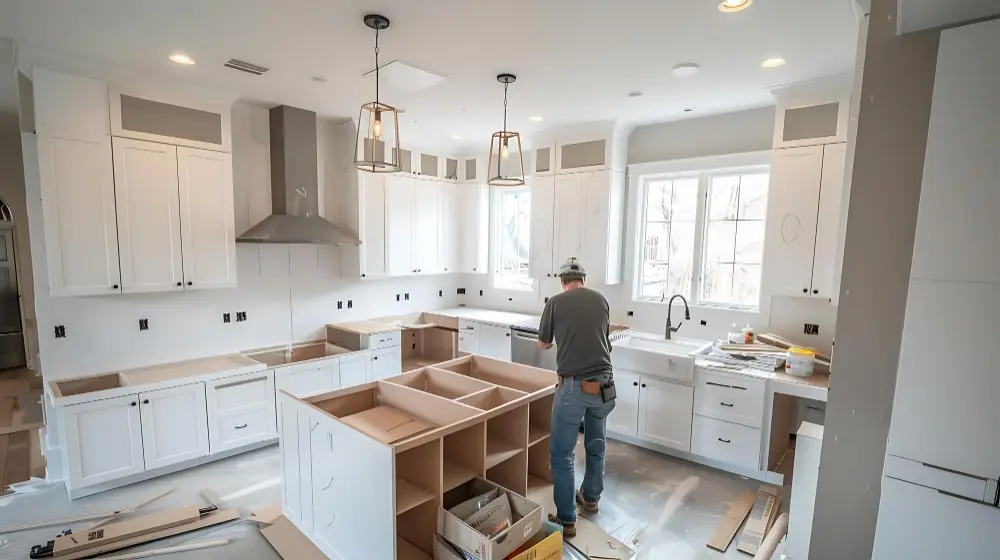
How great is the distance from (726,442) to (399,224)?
3.70 m

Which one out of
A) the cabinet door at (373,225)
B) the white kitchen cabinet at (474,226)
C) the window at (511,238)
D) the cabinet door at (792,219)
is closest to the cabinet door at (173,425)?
the cabinet door at (373,225)

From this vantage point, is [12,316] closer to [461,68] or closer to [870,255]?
[461,68]

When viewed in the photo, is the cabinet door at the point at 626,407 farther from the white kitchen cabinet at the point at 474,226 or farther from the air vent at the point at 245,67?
the air vent at the point at 245,67

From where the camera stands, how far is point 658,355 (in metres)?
3.55

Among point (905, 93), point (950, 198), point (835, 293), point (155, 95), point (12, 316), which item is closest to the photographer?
point (950, 198)

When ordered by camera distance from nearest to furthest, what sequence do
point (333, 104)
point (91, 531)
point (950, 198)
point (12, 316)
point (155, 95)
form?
point (950, 198) → point (91, 531) → point (155, 95) → point (333, 104) → point (12, 316)

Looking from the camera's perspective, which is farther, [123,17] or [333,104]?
[333,104]

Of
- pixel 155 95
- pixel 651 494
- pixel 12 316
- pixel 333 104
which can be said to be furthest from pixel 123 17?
pixel 12 316

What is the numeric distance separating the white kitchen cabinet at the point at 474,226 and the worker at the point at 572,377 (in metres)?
2.95

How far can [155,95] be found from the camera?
323cm

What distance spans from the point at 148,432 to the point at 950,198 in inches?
171

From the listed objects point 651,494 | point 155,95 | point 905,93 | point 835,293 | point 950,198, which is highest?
point 155,95

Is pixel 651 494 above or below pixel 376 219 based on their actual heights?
below

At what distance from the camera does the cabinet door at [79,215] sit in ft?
9.43
